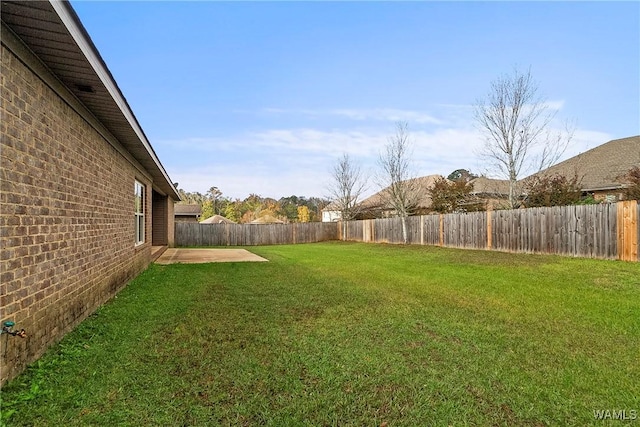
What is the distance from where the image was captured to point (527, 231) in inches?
443

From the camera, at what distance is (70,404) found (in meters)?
2.41

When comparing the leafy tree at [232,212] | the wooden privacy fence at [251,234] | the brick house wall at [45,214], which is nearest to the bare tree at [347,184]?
the wooden privacy fence at [251,234]

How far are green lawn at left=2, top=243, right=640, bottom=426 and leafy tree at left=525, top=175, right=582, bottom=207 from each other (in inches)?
→ 359

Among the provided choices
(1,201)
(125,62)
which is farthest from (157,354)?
(125,62)

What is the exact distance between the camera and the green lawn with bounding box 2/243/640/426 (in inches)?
92.0

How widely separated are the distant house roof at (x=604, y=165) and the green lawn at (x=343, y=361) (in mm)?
12485

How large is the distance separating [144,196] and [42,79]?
25.9 feet

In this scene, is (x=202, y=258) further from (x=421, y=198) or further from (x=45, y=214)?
(x=421, y=198)

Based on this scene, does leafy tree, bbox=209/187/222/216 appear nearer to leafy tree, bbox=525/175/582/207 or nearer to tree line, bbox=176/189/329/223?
tree line, bbox=176/189/329/223

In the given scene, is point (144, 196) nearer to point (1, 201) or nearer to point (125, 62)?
point (125, 62)

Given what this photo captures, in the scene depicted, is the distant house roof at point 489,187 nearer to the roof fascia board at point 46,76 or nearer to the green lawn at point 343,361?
the green lawn at point 343,361

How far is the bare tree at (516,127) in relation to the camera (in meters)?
13.4

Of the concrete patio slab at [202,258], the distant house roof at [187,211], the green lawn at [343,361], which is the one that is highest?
the distant house roof at [187,211]

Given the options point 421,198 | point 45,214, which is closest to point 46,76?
point 45,214
